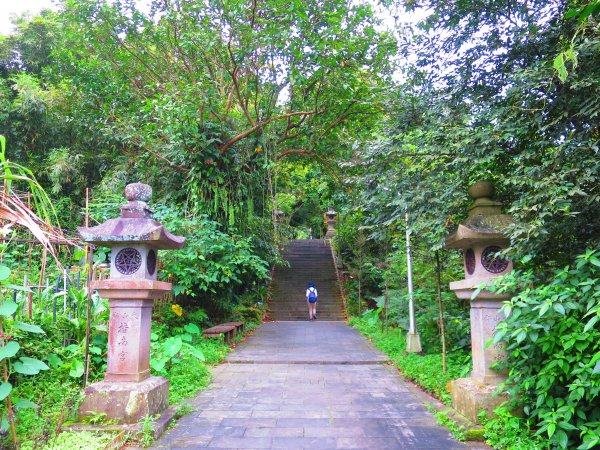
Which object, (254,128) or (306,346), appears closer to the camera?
(306,346)

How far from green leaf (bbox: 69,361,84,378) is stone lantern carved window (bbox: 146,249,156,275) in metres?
1.13

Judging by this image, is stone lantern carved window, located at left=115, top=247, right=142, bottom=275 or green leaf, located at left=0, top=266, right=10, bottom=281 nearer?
green leaf, located at left=0, top=266, right=10, bottom=281

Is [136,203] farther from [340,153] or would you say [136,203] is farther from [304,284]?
[304,284]

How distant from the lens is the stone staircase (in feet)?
47.1

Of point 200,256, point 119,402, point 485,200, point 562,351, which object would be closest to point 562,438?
point 562,351

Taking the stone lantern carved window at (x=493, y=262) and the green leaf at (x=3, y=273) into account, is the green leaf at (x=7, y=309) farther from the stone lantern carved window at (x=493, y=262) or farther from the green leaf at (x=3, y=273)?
the stone lantern carved window at (x=493, y=262)

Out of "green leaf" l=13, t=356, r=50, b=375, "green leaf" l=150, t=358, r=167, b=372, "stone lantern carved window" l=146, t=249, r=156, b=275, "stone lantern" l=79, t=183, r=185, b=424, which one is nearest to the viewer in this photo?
"green leaf" l=13, t=356, r=50, b=375

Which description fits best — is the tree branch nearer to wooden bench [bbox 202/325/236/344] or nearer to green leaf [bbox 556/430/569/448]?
wooden bench [bbox 202/325/236/344]

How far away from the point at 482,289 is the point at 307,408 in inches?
86.1

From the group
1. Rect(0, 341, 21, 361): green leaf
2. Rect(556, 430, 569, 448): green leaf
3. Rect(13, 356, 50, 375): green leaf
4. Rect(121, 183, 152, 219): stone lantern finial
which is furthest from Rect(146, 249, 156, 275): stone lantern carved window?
Rect(556, 430, 569, 448): green leaf

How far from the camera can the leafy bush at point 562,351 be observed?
9.06ft

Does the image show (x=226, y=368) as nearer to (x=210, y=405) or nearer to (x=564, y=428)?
(x=210, y=405)

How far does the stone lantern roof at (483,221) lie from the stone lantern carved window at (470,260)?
92 mm

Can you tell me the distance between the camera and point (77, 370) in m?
4.16
